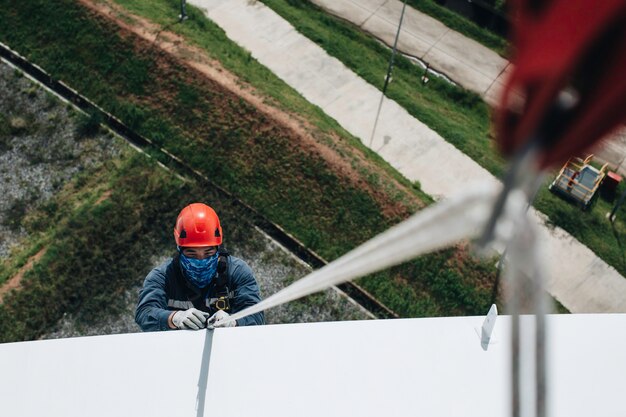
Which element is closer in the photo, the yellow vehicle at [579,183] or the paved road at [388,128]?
the paved road at [388,128]

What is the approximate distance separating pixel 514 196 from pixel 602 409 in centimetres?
506

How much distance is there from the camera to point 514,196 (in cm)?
231

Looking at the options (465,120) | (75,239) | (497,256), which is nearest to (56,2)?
(75,239)

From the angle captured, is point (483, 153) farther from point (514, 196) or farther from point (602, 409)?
point (514, 196)

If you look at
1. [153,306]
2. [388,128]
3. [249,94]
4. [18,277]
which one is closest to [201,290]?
[153,306]

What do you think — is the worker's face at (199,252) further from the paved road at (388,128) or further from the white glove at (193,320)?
the paved road at (388,128)

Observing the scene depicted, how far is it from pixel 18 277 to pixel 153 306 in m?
5.89

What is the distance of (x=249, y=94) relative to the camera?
16.2m

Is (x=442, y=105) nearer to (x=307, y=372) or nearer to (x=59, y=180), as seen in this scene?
(x=59, y=180)

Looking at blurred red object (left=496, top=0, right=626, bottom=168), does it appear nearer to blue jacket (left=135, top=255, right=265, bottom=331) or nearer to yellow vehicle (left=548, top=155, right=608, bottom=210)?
blue jacket (left=135, top=255, right=265, bottom=331)

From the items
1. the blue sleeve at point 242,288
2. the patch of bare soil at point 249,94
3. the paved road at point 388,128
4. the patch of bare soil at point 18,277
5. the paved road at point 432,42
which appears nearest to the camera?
the blue sleeve at point 242,288

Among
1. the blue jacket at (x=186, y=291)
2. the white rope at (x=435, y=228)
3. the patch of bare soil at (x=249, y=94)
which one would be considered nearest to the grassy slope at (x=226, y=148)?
the patch of bare soil at (x=249, y=94)

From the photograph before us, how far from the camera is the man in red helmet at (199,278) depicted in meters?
8.51

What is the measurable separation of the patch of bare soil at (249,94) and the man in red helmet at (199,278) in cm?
643
